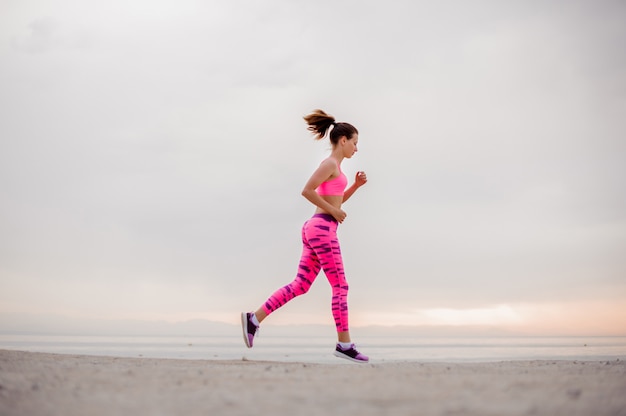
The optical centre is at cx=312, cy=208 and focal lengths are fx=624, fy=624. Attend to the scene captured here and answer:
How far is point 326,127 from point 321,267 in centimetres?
165

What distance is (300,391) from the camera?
3.55m

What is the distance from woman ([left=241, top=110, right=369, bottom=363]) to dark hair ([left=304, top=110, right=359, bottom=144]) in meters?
0.29

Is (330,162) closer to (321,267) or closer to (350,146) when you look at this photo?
(350,146)

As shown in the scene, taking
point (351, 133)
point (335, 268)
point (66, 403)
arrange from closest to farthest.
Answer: point (66, 403) < point (335, 268) < point (351, 133)

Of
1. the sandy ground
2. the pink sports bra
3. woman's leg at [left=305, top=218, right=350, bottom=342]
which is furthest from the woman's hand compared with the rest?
the sandy ground

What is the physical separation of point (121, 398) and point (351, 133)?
177 inches

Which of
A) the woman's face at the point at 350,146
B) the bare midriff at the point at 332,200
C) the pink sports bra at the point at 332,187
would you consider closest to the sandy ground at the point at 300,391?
the bare midriff at the point at 332,200

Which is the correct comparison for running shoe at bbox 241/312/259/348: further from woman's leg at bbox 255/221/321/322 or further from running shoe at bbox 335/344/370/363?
running shoe at bbox 335/344/370/363

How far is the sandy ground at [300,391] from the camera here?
3066mm

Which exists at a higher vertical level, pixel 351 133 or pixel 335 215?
pixel 351 133

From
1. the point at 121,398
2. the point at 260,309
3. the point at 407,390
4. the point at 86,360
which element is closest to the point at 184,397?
the point at 121,398

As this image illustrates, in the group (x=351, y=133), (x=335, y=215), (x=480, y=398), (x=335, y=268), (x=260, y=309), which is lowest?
(x=480, y=398)

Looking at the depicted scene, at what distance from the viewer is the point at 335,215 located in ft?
21.7

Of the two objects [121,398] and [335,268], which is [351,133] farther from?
[121,398]
